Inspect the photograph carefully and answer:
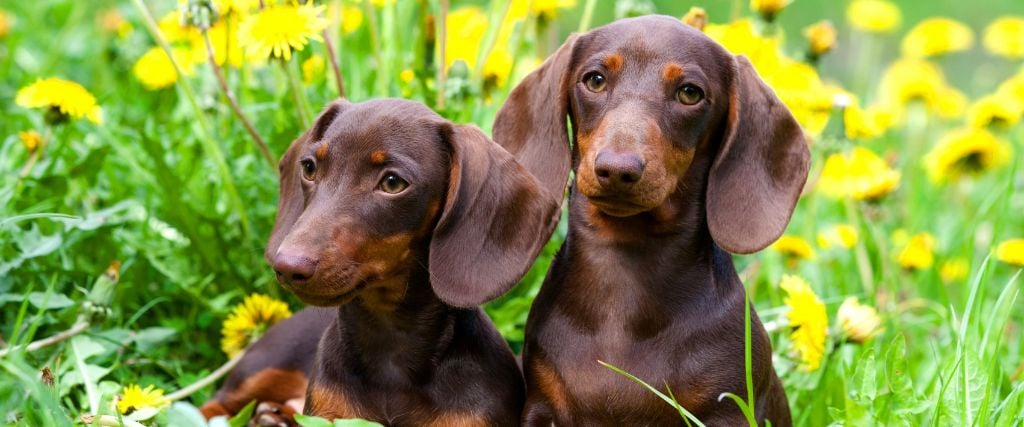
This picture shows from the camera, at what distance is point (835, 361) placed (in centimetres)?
411

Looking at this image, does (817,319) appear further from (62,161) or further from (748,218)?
(62,161)

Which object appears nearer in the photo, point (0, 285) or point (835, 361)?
point (0, 285)

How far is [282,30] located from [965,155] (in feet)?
10.8

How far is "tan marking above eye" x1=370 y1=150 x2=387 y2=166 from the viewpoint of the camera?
305 cm

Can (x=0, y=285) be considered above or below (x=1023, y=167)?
above

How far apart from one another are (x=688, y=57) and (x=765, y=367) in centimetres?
79

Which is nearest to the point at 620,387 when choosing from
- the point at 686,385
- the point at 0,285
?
the point at 686,385

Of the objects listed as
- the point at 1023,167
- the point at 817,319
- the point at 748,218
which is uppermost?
the point at 748,218

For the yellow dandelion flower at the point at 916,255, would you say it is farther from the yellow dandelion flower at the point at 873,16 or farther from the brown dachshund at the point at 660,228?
the brown dachshund at the point at 660,228

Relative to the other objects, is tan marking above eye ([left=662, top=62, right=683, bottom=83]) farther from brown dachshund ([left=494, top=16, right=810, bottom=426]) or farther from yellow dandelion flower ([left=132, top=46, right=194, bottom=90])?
yellow dandelion flower ([left=132, top=46, right=194, bottom=90])

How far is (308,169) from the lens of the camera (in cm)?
319

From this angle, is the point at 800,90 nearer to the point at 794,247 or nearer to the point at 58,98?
the point at 794,247

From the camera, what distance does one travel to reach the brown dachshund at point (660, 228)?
10.2ft

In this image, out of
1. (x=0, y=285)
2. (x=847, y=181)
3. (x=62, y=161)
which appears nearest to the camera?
(x=0, y=285)
